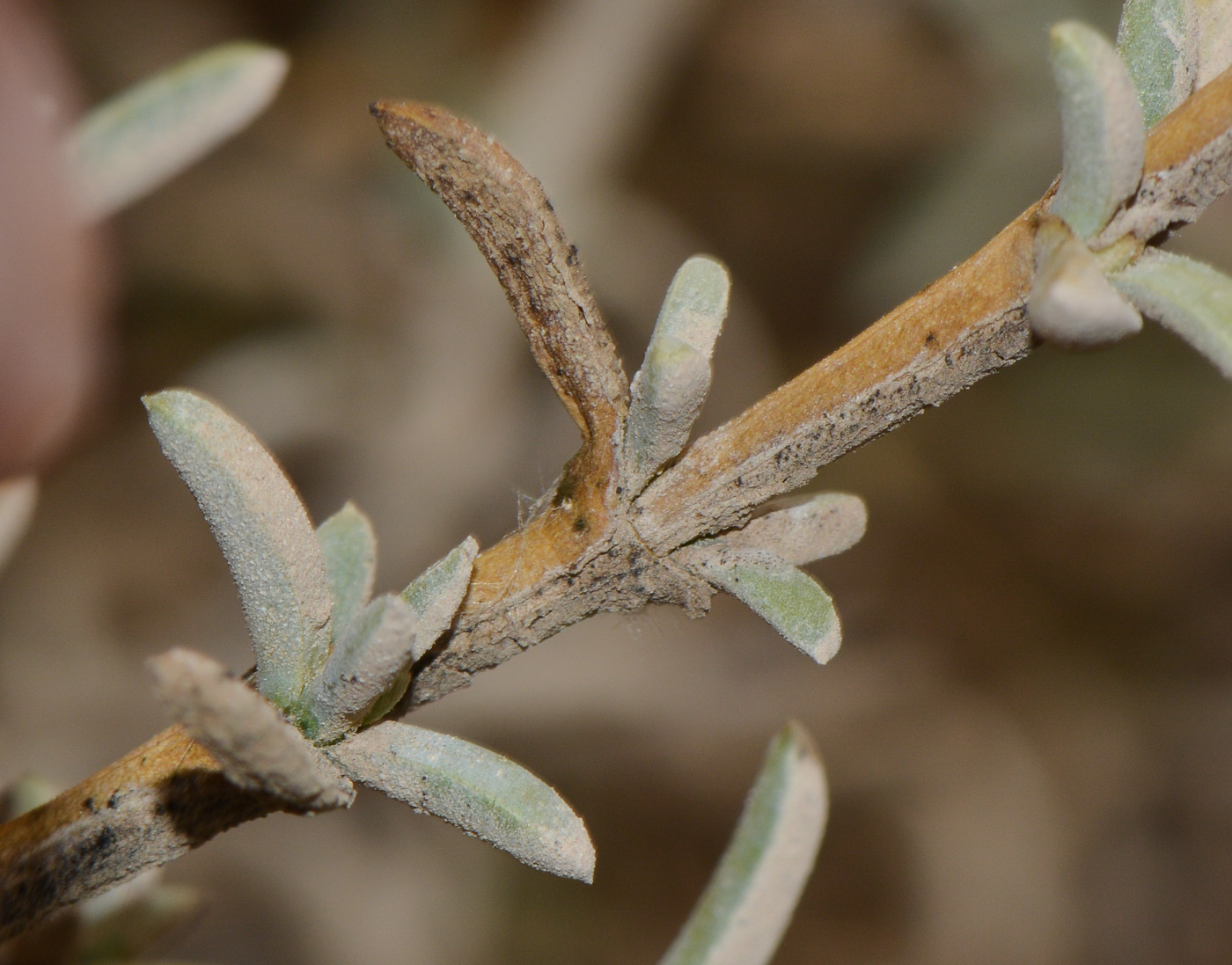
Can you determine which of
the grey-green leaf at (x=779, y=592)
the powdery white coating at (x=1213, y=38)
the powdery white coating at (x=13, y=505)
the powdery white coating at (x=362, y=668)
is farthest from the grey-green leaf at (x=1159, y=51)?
the powdery white coating at (x=13, y=505)

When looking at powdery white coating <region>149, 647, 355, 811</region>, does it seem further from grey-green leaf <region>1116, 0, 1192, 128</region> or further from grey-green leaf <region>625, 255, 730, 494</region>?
grey-green leaf <region>1116, 0, 1192, 128</region>

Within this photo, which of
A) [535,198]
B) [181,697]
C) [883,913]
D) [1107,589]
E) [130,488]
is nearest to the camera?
[181,697]

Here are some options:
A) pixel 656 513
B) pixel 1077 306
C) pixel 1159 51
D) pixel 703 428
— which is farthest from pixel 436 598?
pixel 703 428

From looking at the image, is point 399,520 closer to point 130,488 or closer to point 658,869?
point 130,488

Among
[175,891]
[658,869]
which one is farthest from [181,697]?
[658,869]

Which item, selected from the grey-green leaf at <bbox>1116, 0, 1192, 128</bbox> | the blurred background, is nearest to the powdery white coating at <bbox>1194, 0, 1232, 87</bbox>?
the grey-green leaf at <bbox>1116, 0, 1192, 128</bbox>

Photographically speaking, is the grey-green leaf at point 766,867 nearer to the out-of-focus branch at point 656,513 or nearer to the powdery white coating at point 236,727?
the out-of-focus branch at point 656,513
